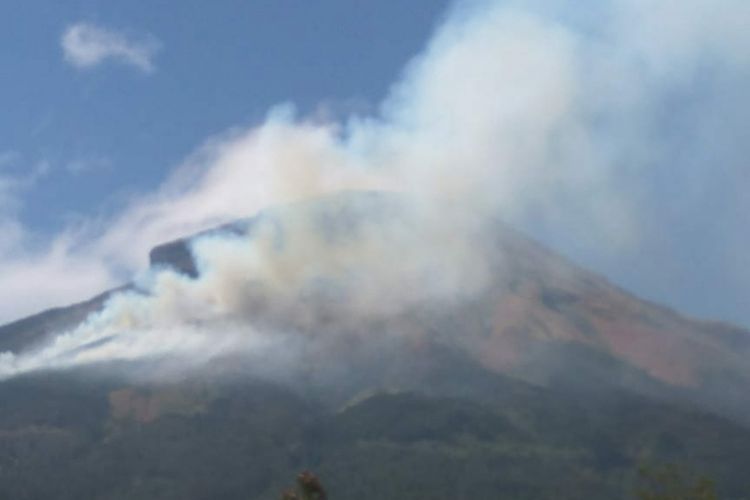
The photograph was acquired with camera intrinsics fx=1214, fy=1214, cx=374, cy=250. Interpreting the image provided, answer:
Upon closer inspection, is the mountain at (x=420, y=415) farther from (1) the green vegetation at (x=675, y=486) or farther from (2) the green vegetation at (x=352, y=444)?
(1) the green vegetation at (x=675, y=486)

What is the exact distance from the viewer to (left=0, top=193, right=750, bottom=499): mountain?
134m

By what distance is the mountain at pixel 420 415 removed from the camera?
13362 cm

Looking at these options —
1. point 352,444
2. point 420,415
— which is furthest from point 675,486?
point 420,415

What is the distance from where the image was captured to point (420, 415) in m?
153

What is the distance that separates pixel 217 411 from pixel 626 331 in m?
70.7

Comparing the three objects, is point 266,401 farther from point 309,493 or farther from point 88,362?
point 309,493

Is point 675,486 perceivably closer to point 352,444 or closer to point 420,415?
point 352,444

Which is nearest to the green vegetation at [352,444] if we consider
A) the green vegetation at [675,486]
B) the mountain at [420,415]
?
the mountain at [420,415]

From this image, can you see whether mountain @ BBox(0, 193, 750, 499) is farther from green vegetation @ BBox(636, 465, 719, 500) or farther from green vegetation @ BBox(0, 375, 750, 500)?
green vegetation @ BBox(636, 465, 719, 500)

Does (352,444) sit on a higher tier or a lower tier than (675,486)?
higher

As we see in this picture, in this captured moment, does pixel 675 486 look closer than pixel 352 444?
Yes

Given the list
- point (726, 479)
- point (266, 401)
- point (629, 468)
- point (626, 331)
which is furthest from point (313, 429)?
point (626, 331)

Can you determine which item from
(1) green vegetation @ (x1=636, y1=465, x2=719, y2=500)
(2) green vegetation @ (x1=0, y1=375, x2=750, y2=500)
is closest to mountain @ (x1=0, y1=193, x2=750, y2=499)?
(2) green vegetation @ (x1=0, y1=375, x2=750, y2=500)

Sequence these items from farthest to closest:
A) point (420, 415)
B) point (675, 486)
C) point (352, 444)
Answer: point (420, 415) → point (352, 444) → point (675, 486)
